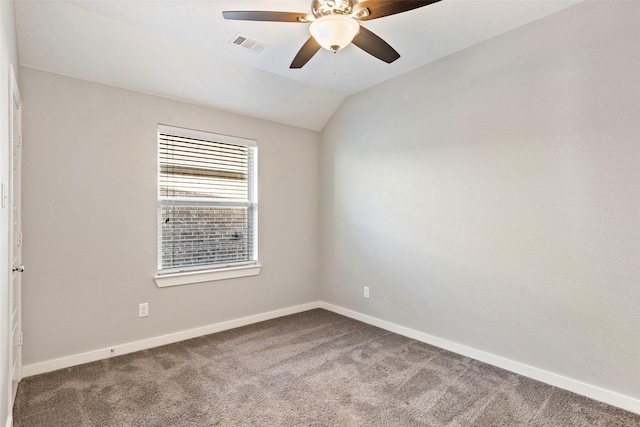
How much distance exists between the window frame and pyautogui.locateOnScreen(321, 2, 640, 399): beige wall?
1.28 m

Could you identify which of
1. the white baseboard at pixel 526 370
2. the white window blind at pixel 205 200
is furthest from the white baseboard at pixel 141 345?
the white baseboard at pixel 526 370

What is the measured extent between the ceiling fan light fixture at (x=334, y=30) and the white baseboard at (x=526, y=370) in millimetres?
2619

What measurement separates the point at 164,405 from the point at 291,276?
2.14 metres

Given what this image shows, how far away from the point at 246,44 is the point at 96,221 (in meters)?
1.93

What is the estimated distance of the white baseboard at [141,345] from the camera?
8.51 ft

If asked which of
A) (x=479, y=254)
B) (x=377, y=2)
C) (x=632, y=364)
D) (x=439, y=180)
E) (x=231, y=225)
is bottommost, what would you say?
(x=632, y=364)

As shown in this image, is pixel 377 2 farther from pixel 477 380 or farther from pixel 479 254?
pixel 477 380

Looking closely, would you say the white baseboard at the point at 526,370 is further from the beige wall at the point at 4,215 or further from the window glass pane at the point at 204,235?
the beige wall at the point at 4,215

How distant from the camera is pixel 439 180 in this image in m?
3.13

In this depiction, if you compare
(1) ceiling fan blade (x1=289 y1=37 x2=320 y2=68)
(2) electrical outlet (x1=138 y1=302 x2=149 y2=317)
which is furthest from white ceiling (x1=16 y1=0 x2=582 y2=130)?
(2) electrical outlet (x1=138 y1=302 x2=149 y2=317)

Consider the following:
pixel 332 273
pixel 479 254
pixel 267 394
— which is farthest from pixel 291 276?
pixel 479 254

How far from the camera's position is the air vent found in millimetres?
2717

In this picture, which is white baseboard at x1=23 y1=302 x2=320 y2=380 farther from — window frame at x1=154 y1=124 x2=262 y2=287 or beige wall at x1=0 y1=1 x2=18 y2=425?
beige wall at x1=0 y1=1 x2=18 y2=425

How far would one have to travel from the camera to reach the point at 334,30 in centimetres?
191
